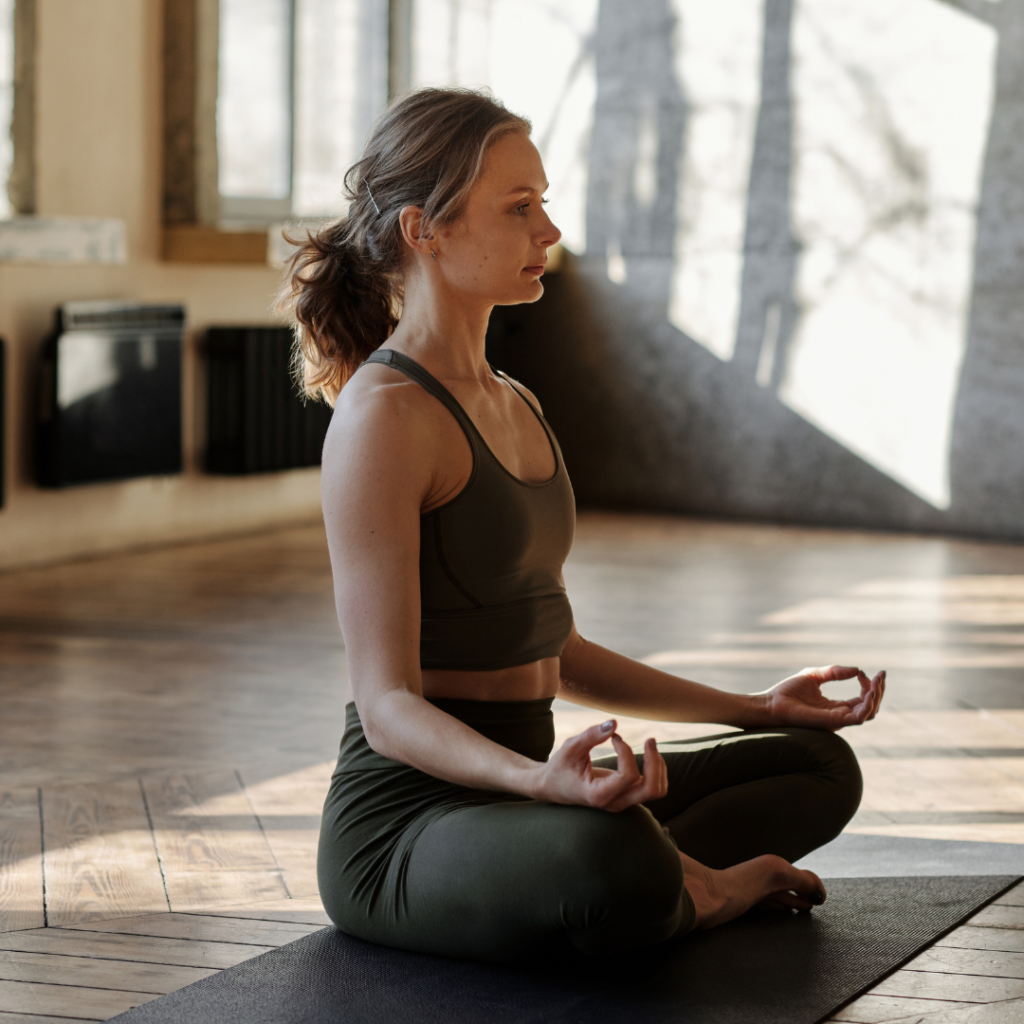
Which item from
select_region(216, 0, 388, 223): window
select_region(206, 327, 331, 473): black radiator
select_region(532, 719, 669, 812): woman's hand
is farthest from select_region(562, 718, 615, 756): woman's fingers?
select_region(216, 0, 388, 223): window

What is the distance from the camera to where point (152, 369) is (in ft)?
17.3

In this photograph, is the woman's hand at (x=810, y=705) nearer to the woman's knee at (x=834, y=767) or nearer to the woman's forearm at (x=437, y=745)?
the woman's knee at (x=834, y=767)

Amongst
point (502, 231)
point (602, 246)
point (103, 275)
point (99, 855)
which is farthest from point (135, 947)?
point (602, 246)

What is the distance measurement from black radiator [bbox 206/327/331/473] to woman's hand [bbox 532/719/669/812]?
4.35m

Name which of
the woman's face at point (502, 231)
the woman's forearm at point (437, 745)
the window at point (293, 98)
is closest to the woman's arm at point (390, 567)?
the woman's forearm at point (437, 745)

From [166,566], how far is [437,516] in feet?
12.0

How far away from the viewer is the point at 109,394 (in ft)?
16.8

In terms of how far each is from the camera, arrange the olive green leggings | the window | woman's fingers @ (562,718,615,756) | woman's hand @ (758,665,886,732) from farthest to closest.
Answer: the window < woman's hand @ (758,665,886,732) < the olive green leggings < woman's fingers @ (562,718,615,756)

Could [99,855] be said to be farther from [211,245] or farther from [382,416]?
[211,245]

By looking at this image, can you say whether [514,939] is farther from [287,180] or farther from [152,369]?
[287,180]

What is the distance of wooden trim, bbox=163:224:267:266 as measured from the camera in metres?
5.29

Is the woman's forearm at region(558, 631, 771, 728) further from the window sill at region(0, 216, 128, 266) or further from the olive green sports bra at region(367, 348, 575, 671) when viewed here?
the window sill at region(0, 216, 128, 266)

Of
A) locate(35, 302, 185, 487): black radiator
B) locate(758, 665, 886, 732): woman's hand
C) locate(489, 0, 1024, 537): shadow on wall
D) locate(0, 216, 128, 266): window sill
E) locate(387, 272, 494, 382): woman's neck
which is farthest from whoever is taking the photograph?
locate(489, 0, 1024, 537): shadow on wall

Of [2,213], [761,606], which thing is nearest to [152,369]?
[2,213]
